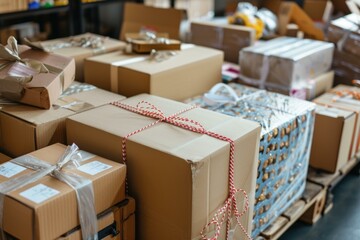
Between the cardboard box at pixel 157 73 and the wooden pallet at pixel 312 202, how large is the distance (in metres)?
0.79

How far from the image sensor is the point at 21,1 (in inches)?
131

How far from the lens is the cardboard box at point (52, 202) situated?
4.39ft

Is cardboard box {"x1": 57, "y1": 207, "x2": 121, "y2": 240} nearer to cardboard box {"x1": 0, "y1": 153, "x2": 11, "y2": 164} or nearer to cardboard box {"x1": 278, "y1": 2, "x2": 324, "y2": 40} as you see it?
cardboard box {"x1": 0, "y1": 153, "x2": 11, "y2": 164}

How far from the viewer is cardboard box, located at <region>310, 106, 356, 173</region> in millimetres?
2543

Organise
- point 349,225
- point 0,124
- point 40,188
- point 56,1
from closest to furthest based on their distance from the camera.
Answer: point 40,188
point 0,124
point 349,225
point 56,1

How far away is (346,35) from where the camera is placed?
10.6ft

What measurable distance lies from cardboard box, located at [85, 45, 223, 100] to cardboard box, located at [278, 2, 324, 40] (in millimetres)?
1393

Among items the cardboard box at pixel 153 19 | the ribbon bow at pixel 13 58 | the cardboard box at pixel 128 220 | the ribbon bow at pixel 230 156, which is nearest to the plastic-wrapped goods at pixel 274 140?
the ribbon bow at pixel 230 156

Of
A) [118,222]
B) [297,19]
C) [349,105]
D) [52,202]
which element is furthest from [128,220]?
[297,19]

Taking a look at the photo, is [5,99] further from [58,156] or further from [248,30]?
Result: [248,30]

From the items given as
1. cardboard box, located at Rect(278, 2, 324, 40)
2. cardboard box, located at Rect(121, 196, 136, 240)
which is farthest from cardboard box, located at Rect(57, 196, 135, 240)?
cardboard box, located at Rect(278, 2, 324, 40)

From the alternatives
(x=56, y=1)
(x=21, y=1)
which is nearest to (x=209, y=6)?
(x=56, y=1)

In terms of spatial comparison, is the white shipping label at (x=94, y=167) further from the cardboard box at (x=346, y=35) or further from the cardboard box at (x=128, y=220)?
the cardboard box at (x=346, y=35)

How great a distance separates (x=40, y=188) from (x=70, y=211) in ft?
0.38
